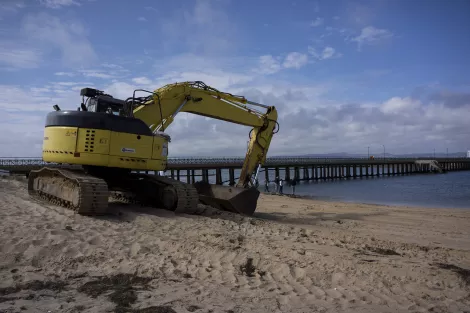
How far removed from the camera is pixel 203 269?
6.31 meters

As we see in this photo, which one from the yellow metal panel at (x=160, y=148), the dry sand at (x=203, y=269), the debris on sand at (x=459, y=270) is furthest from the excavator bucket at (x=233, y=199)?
the debris on sand at (x=459, y=270)

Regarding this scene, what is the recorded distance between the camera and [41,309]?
4527 mm

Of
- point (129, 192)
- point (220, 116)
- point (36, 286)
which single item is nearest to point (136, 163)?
point (129, 192)

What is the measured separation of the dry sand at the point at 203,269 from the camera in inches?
197

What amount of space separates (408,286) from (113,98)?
9.17 m

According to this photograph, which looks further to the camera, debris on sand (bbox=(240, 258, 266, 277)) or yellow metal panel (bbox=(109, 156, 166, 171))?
yellow metal panel (bbox=(109, 156, 166, 171))

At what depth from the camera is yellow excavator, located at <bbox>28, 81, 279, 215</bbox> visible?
34.2 ft

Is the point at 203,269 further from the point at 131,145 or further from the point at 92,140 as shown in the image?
the point at 92,140

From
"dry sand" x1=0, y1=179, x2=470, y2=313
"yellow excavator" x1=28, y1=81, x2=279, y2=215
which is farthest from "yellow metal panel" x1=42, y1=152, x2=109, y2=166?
"dry sand" x1=0, y1=179, x2=470, y2=313

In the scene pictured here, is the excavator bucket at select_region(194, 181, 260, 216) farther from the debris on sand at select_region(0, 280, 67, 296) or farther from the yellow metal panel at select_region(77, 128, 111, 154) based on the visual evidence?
the debris on sand at select_region(0, 280, 67, 296)

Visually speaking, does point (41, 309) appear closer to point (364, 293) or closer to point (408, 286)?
point (364, 293)

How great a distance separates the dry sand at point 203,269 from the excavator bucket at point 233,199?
3400 millimetres

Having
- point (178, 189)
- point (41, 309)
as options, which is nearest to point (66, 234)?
point (41, 309)

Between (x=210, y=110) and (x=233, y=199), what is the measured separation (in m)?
3.46
